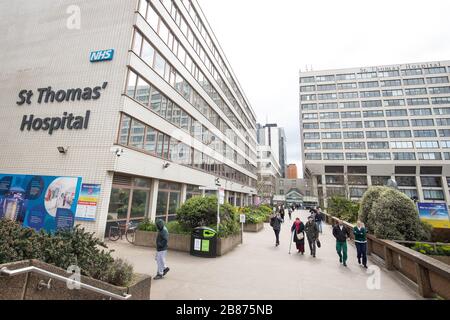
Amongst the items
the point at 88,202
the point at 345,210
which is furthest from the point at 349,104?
the point at 88,202

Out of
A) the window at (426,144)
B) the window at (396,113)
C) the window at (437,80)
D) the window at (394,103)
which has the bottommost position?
the window at (426,144)

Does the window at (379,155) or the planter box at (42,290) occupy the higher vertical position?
the window at (379,155)

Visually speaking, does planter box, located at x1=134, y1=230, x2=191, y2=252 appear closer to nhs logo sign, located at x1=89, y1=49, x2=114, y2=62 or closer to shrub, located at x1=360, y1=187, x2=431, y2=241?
shrub, located at x1=360, y1=187, x2=431, y2=241

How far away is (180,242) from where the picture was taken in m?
10.1

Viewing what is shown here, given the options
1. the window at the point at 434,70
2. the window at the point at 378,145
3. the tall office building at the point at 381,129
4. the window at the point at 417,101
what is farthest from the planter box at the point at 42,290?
the window at the point at 434,70

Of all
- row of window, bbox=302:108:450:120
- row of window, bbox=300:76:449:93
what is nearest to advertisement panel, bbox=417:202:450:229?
row of window, bbox=302:108:450:120

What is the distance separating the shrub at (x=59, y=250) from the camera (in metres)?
3.33

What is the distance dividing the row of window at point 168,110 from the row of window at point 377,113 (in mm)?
48458

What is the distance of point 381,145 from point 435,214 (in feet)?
191

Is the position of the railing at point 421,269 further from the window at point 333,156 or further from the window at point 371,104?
the window at point 371,104

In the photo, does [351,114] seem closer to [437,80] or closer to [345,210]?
[437,80]

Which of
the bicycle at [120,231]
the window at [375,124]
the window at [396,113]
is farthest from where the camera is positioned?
the window at [375,124]
